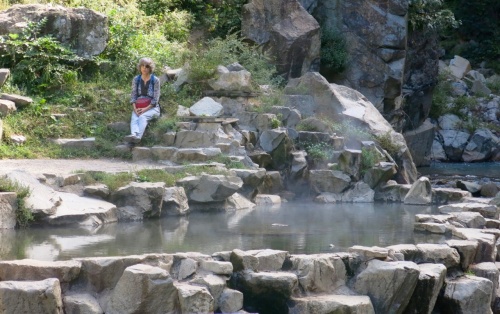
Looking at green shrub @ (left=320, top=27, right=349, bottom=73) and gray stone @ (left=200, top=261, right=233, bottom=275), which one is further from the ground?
gray stone @ (left=200, top=261, right=233, bottom=275)

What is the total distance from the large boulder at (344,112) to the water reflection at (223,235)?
14.0ft

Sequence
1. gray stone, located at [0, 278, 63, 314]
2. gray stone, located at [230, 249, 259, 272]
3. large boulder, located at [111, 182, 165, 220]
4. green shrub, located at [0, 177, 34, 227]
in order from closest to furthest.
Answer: gray stone, located at [0, 278, 63, 314]
gray stone, located at [230, 249, 259, 272]
green shrub, located at [0, 177, 34, 227]
large boulder, located at [111, 182, 165, 220]

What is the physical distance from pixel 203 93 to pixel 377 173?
155 inches

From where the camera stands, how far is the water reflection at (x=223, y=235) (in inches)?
376

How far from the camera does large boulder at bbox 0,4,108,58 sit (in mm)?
17500

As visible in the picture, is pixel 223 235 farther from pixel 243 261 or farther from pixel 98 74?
pixel 98 74

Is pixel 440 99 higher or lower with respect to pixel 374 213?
lower

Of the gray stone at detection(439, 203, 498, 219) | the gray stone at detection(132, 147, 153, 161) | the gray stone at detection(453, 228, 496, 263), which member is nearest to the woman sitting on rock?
the gray stone at detection(132, 147, 153, 161)

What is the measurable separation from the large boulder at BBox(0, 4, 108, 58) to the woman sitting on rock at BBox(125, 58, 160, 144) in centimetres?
260

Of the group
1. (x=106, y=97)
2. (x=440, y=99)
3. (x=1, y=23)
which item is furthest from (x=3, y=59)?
(x=440, y=99)

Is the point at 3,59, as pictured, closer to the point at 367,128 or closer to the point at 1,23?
the point at 1,23

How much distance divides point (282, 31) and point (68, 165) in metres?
8.19

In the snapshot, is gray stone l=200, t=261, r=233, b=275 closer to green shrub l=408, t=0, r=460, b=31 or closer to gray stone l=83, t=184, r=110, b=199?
gray stone l=83, t=184, r=110, b=199

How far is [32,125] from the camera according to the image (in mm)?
15430
